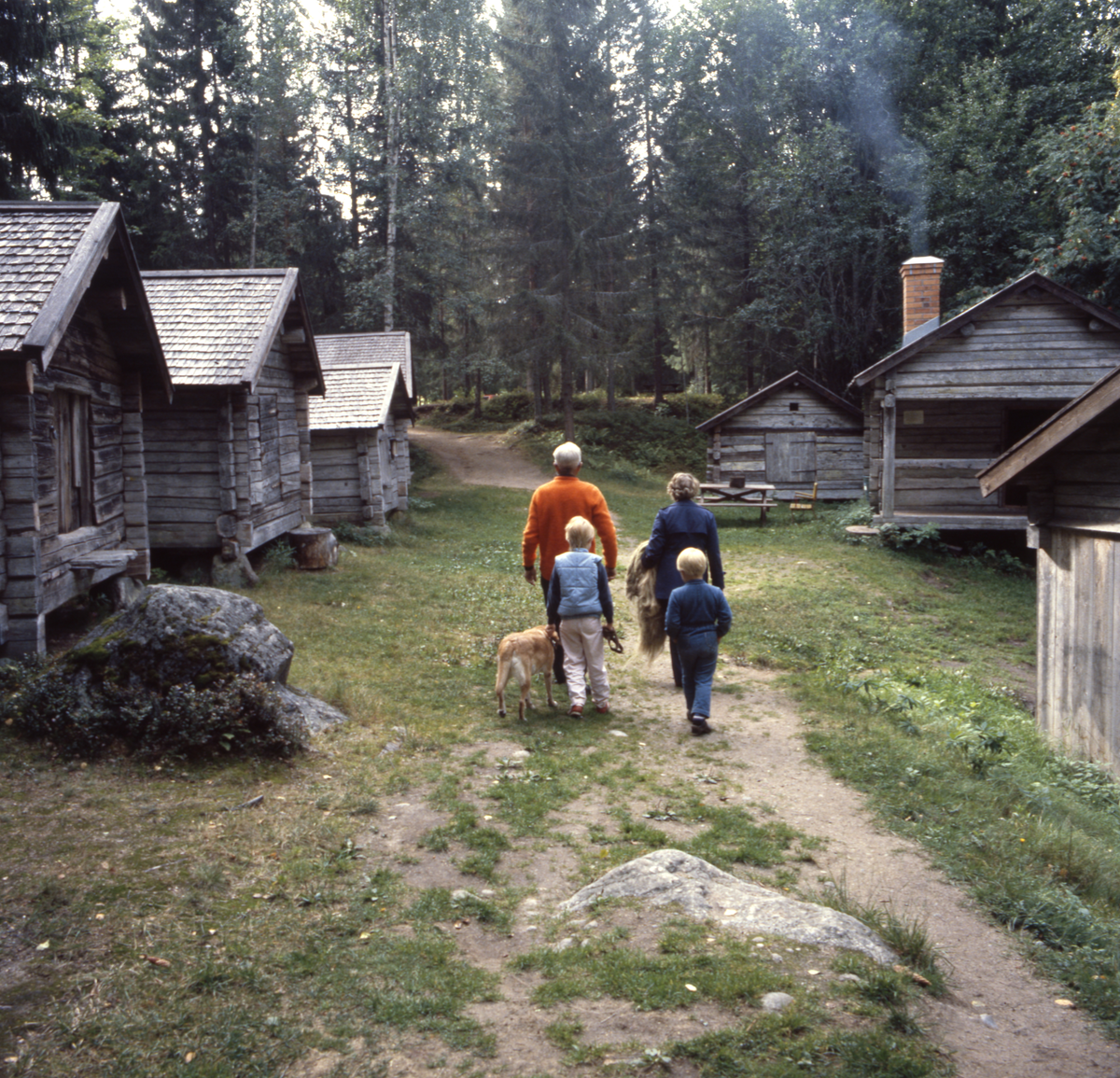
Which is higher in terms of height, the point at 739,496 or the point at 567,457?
the point at 567,457

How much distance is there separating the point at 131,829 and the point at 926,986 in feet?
14.2

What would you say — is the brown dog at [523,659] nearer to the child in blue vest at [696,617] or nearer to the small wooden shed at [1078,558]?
the child in blue vest at [696,617]

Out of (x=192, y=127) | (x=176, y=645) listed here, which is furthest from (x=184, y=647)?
(x=192, y=127)

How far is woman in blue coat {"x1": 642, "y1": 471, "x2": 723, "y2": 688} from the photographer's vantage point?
830 centimetres

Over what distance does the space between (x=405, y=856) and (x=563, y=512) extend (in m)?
3.86

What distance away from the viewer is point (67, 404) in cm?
988

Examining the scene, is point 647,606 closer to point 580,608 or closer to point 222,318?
point 580,608

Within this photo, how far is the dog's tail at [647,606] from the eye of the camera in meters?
8.70

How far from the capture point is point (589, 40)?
3525 centimetres

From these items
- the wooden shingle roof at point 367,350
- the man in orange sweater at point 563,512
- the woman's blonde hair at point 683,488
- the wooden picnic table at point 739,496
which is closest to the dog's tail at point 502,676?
the man in orange sweater at point 563,512

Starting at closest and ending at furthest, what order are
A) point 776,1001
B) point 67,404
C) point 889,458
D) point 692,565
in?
point 776,1001 → point 692,565 → point 67,404 → point 889,458

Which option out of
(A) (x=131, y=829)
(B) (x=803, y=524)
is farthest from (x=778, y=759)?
(B) (x=803, y=524)

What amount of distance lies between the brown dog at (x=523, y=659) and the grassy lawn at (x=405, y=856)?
31cm

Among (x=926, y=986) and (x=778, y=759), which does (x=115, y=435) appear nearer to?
(x=778, y=759)
